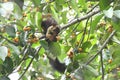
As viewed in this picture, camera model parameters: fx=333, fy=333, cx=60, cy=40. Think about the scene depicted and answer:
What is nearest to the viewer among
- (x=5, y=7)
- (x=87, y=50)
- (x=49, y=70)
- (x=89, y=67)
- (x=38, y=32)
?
(x=5, y=7)

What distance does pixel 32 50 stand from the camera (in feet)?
4.19

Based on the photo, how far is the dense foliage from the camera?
115cm

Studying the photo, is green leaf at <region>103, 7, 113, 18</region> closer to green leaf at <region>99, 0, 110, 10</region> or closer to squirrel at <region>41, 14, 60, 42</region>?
green leaf at <region>99, 0, 110, 10</region>

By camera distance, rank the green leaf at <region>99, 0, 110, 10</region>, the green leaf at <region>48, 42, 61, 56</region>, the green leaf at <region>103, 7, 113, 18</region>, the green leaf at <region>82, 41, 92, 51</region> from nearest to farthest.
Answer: the green leaf at <region>103, 7, 113, 18</region>, the green leaf at <region>99, 0, 110, 10</region>, the green leaf at <region>48, 42, 61, 56</region>, the green leaf at <region>82, 41, 92, 51</region>

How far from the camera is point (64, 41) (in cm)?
164

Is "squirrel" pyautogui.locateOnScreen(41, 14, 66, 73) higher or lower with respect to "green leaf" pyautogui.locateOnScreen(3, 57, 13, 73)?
higher

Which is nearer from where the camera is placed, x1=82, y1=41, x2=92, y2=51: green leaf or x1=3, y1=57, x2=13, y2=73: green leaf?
x1=3, y1=57, x2=13, y2=73: green leaf

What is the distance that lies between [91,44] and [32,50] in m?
0.33

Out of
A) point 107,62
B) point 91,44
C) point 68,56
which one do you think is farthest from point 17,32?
point 107,62

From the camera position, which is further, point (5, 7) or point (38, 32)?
point (38, 32)

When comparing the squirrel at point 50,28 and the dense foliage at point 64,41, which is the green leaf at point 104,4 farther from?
the squirrel at point 50,28

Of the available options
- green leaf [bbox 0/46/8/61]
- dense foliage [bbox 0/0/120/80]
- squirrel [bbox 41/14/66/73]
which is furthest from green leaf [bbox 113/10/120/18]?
green leaf [bbox 0/46/8/61]

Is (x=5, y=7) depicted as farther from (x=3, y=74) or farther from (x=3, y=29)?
(x=3, y=74)

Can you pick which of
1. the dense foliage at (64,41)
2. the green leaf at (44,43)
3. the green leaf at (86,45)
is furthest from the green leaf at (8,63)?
the green leaf at (86,45)
